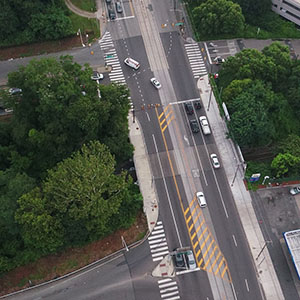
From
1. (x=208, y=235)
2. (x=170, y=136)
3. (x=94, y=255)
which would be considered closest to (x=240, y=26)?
(x=170, y=136)

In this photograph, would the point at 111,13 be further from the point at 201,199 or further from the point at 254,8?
the point at 201,199

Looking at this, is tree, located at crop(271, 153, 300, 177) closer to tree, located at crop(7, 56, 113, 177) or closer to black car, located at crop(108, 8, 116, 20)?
tree, located at crop(7, 56, 113, 177)

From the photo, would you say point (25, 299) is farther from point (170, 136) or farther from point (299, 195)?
point (299, 195)

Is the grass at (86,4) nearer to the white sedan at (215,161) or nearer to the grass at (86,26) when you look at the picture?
the grass at (86,26)

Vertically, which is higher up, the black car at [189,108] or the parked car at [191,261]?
the black car at [189,108]

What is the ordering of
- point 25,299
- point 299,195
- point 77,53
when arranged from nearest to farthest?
point 25,299, point 299,195, point 77,53

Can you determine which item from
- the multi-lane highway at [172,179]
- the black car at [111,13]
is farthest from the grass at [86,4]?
the multi-lane highway at [172,179]
